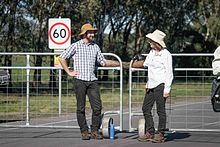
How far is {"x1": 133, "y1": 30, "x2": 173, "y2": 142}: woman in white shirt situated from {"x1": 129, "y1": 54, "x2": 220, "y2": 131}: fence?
4.30ft

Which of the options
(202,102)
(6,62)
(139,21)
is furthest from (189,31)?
(202,102)

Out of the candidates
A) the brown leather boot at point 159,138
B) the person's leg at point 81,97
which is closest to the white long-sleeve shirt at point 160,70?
the brown leather boot at point 159,138

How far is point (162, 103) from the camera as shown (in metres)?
11.3

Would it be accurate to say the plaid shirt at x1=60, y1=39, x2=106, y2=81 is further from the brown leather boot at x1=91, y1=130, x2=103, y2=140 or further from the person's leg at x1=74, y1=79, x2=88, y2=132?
the brown leather boot at x1=91, y1=130, x2=103, y2=140

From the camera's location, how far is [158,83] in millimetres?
11352

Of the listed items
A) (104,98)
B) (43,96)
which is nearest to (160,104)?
(104,98)

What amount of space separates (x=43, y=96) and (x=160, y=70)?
17.0ft

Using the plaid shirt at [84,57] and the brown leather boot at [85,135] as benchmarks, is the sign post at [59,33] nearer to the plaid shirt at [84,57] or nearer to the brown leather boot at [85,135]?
the plaid shirt at [84,57]

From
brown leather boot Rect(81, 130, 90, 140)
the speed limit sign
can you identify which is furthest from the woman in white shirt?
the speed limit sign

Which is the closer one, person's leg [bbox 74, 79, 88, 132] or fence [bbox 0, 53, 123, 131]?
person's leg [bbox 74, 79, 88, 132]

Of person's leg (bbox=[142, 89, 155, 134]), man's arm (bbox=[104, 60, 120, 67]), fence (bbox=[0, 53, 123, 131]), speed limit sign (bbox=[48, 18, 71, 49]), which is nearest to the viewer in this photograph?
person's leg (bbox=[142, 89, 155, 134])

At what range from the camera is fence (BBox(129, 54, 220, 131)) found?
13445mm

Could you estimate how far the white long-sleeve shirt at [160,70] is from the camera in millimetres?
11273

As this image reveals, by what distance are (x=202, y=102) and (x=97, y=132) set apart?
4.35m
